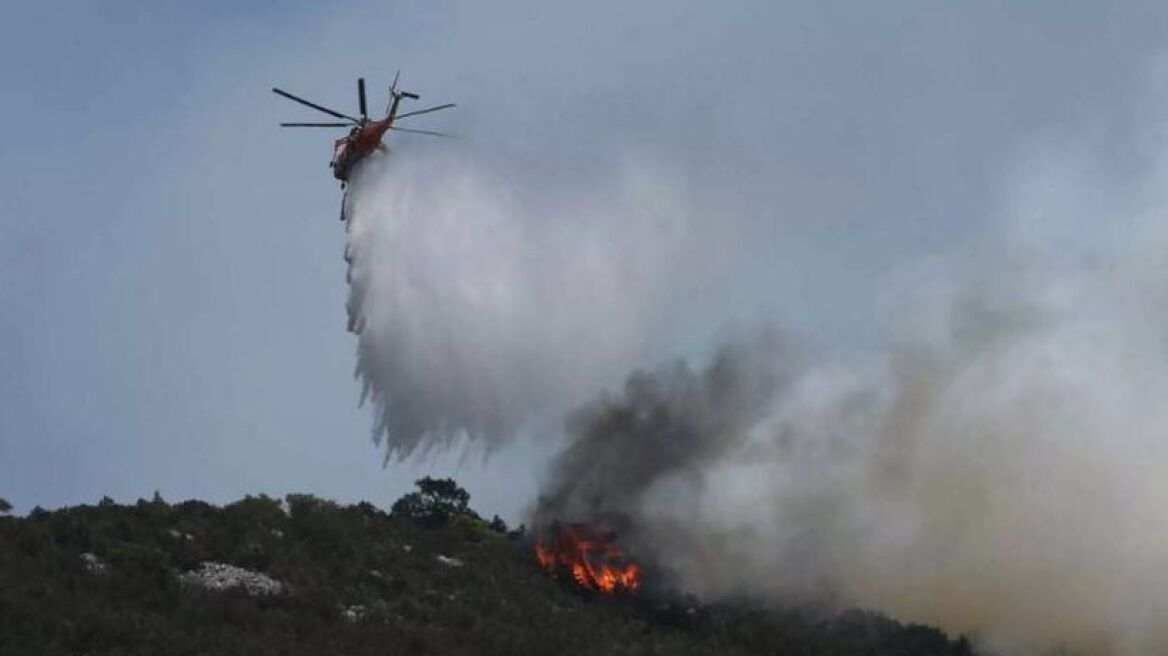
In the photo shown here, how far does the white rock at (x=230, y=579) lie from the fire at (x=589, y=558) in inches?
576

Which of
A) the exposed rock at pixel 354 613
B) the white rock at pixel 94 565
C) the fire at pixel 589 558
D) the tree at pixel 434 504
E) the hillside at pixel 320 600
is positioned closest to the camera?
the hillside at pixel 320 600

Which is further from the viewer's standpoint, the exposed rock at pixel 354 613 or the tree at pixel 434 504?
the tree at pixel 434 504

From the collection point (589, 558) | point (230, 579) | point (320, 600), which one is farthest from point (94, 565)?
point (589, 558)

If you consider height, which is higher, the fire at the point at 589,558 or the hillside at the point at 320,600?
the fire at the point at 589,558

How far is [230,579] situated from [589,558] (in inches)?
659

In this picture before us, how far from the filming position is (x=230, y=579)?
5144 cm

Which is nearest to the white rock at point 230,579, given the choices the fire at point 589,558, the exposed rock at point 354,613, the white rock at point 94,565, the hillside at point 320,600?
the hillside at point 320,600

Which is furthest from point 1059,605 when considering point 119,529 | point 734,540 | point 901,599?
point 119,529

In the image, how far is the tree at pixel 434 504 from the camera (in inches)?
3863

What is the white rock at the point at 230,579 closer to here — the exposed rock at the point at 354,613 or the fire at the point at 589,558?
the exposed rock at the point at 354,613

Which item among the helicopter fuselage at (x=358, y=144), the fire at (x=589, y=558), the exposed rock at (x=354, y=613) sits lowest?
the exposed rock at (x=354, y=613)

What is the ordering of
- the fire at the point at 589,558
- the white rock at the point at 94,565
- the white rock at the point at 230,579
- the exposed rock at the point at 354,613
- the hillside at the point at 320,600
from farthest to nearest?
the fire at the point at 589,558, the white rock at the point at 230,579, the exposed rock at the point at 354,613, the white rock at the point at 94,565, the hillside at the point at 320,600

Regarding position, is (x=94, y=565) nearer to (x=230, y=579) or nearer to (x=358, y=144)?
(x=230, y=579)

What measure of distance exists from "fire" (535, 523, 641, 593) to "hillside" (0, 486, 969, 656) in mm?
744
